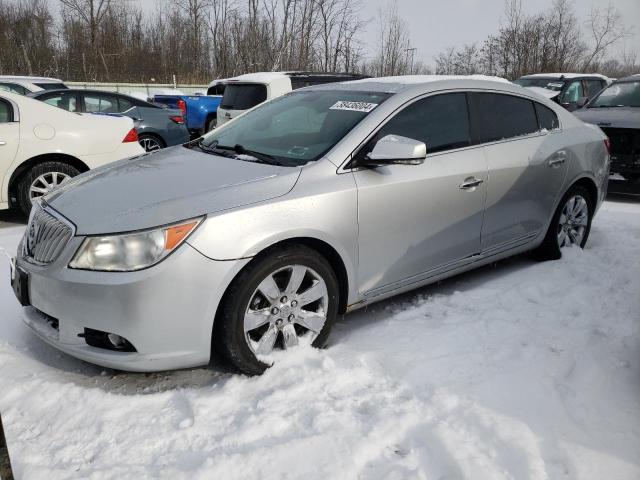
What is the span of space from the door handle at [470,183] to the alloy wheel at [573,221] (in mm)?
1216

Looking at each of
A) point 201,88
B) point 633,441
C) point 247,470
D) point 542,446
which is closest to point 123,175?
point 247,470

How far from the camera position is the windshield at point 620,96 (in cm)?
812

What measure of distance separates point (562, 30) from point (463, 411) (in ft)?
94.5

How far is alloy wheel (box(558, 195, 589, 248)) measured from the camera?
443 cm

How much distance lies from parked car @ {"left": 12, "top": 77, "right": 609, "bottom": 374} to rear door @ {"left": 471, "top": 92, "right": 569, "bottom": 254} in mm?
14

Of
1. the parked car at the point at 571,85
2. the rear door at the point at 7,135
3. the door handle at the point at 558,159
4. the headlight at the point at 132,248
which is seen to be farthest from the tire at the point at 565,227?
the parked car at the point at 571,85

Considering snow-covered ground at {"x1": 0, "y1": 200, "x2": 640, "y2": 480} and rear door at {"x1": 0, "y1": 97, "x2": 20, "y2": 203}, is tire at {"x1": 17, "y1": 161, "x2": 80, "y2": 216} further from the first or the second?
snow-covered ground at {"x1": 0, "y1": 200, "x2": 640, "y2": 480}

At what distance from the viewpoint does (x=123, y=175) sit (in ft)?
10.0

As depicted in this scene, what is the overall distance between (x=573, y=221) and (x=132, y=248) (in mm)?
3657

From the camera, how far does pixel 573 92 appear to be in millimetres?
12398

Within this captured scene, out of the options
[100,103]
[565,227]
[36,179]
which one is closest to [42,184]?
[36,179]

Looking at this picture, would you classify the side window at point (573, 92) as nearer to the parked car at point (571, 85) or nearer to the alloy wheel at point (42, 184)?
the parked car at point (571, 85)

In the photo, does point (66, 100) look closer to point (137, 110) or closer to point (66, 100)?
point (66, 100)

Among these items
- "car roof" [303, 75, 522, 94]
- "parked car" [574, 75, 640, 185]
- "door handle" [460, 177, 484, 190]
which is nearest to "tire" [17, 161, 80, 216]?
"car roof" [303, 75, 522, 94]
